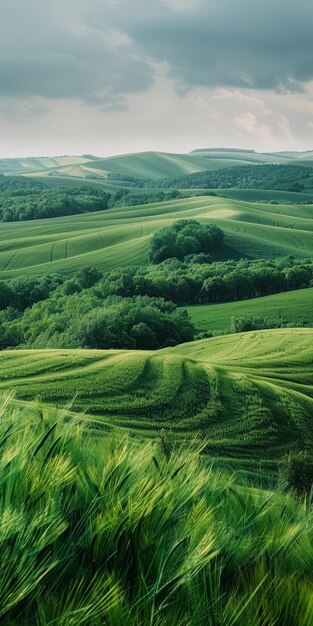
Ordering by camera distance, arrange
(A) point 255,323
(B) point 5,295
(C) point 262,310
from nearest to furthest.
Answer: (A) point 255,323 → (C) point 262,310 → (B) point 5,295

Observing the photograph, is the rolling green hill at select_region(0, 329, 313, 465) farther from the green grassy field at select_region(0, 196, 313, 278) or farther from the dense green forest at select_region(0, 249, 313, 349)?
the green grassy field at select_region(0, 196, 313, 278)

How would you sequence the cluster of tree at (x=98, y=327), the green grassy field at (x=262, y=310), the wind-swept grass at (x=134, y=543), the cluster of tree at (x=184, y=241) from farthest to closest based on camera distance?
the cluster of tree at (x=184, y=241), the green grassy field at (x=262, y=310), the cluster of tree at (x=98, y=327), the wind-swept grass at (x=134, y=543)

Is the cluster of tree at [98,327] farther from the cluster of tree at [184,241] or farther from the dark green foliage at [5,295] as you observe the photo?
the cluster of tree at [184,241]

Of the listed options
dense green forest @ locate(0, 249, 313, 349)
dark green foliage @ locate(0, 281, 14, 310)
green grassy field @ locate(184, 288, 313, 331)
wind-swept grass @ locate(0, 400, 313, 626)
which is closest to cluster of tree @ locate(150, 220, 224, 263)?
dense green forest @ locate(0, 249, 313, 349)

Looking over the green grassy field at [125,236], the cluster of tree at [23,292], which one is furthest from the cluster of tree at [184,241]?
the cluster of tree at [23,292]

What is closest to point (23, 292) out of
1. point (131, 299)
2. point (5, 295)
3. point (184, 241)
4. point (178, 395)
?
point (5, 295)

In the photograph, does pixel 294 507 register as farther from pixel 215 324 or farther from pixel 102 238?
pixel 102 238

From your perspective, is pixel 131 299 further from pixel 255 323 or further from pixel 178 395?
pixel 178 395

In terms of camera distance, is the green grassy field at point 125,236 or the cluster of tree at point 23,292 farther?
the green grassy field at point 125,236
